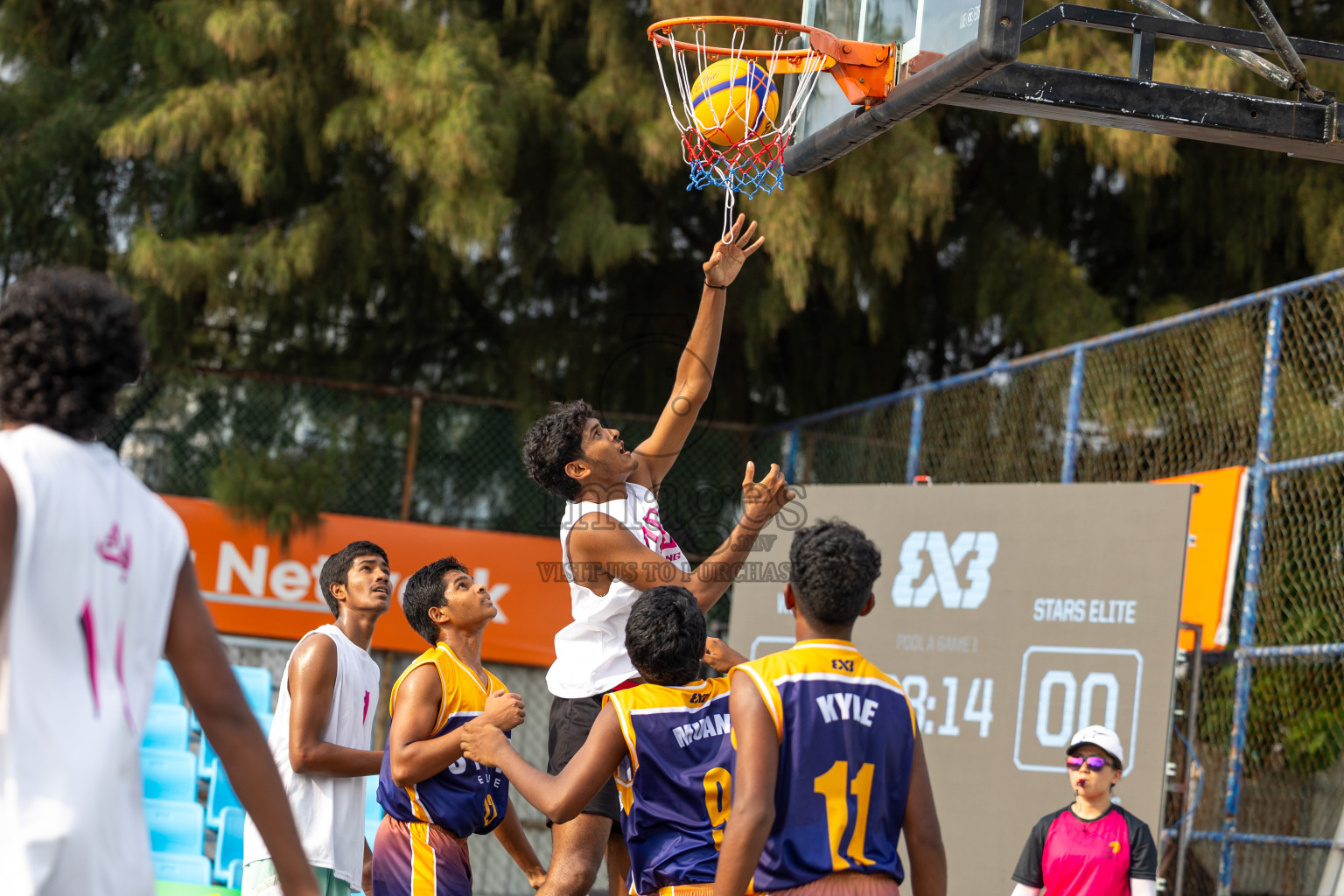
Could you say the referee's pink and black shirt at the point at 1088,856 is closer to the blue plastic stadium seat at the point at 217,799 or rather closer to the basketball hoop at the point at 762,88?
the basketball hoop at the point at 762,88

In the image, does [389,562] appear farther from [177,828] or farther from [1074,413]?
[1074,413]

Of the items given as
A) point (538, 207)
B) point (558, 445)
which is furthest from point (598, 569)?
point (538, 207)

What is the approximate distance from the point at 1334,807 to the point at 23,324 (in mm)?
7798

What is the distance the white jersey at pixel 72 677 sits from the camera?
6.32 feet

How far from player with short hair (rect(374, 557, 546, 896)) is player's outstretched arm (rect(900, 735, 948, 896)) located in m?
1.39

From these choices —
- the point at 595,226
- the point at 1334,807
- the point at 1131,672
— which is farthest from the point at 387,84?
the point at 1334,807

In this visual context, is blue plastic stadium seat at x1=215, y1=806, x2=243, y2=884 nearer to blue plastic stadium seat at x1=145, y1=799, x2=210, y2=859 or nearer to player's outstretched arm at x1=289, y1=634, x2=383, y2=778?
blue plastic stadium seat at x1=145, y1=799, x2=210, y2=859

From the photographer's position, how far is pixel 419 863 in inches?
172

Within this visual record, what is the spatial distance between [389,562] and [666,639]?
23.6 ft

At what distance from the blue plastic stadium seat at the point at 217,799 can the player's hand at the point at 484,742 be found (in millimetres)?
4869

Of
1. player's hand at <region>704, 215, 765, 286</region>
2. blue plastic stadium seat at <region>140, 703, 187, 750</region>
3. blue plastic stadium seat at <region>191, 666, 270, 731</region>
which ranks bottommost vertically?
blue plastic stadium seat at <region>140, 703, 187, 750</region>

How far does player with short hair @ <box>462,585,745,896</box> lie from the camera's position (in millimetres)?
3674

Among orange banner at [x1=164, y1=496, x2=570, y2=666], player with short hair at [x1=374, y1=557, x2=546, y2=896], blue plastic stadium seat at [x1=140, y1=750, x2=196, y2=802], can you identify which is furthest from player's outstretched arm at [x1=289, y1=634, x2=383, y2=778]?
orange banner at [x1=164, y1=496, x2=570, y2=666]

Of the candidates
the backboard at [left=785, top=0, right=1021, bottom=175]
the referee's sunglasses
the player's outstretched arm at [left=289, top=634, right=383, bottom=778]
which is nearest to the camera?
the backboard at [left=785, top=0, right=1021, bottom=175]
